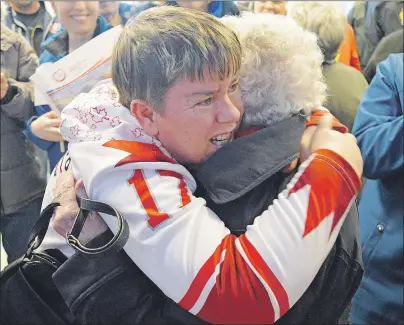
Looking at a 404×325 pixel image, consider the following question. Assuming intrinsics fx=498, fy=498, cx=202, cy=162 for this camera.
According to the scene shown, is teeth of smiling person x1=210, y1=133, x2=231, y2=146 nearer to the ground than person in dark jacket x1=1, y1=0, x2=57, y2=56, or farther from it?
farther from it

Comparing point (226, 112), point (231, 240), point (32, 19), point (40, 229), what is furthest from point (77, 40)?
point (231, 240)

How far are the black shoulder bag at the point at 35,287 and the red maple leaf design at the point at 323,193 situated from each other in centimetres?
43

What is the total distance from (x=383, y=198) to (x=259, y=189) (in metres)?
0.63

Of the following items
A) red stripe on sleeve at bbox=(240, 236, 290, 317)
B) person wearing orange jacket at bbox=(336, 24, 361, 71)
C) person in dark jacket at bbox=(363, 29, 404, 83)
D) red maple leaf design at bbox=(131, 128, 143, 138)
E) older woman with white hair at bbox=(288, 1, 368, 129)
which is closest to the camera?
red stripe on sleeve at bbox=(240, 236, 290, 317)

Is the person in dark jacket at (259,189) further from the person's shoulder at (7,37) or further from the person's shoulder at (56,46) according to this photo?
the person's shoulder at (7,37)

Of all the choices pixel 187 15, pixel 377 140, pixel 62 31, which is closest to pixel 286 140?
pixel 187 15

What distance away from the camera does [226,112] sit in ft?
2.45

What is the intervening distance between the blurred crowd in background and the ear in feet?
0.66

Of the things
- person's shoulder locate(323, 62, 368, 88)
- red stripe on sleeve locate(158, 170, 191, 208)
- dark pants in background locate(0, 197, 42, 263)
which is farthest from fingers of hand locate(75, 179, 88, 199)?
person's shoulder locate(323, 62, 368, 88)

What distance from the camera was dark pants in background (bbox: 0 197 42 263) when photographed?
4.51 feet

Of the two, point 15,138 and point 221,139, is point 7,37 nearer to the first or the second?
point 15,138

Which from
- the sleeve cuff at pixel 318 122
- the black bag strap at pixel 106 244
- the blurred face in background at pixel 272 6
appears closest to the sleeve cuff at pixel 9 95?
the blurred face in background at pixel 272 6

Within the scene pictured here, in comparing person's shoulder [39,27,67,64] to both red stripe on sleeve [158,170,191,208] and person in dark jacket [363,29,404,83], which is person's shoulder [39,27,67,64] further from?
person in dark jacket [363,29,404,83]

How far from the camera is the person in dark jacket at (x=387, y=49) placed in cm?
163
